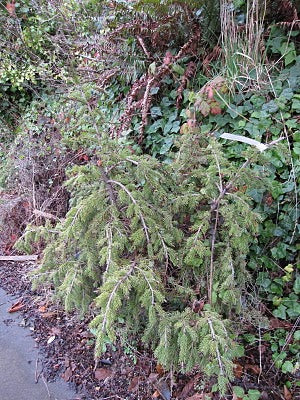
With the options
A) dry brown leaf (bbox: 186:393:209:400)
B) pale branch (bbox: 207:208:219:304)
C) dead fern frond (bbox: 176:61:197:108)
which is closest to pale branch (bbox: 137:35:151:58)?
dead fern frond (bbox: 176:61:197:108)

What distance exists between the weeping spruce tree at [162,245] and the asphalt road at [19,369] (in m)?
0.57

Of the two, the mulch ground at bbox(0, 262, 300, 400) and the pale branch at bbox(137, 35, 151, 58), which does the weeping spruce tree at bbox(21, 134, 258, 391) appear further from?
the pale branch at bbox(137, 35, 151, 58)

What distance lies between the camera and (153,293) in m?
Answer: 1.44

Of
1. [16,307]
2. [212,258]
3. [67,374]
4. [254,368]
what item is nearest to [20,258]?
A: [16,307]

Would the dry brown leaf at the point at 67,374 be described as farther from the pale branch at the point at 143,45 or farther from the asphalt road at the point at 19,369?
the pale branch at the point at 143,45

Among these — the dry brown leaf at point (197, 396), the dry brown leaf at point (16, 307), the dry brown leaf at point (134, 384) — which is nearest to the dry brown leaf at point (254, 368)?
the dry brown leaf at point (197, 396)

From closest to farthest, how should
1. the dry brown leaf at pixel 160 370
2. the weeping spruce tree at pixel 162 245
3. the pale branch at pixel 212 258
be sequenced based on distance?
1. the weeping spruce tree at pixel 162 245
2. the pale branch at pixel 212 258
3. the dry brown leaf at pixel 160 370

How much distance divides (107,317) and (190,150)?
1.05 metres

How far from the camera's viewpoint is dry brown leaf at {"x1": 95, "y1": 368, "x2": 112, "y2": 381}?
6.42ft

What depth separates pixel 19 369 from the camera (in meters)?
2.07

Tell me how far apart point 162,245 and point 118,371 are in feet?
2.98

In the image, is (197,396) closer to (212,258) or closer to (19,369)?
(212,258)

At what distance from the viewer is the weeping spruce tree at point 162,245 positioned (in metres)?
1.48

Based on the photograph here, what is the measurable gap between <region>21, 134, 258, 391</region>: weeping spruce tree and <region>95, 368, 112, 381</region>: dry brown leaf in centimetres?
37
